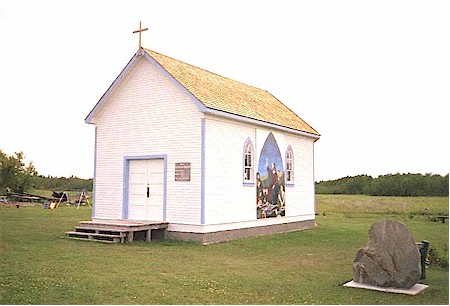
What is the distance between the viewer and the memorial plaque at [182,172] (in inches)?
763

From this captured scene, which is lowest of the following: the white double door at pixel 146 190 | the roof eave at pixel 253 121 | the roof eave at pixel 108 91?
the white double door at pixel 146 190

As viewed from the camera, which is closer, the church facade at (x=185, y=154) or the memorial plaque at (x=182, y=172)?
the church facade at (x=185, y=154)

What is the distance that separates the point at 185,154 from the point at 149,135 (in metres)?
2.02

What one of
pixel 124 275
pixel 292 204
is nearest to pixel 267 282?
pixel 124 275

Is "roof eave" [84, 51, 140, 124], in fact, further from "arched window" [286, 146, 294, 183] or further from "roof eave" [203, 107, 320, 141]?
"arched window" [286, 146, 294, 183]

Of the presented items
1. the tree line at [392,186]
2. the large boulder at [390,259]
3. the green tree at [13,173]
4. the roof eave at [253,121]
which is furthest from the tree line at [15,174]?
the large boulder at [390,259]

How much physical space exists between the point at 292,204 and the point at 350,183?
67.1ft

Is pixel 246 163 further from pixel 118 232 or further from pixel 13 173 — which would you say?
pixel 13 173

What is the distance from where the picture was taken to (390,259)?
10992 mm

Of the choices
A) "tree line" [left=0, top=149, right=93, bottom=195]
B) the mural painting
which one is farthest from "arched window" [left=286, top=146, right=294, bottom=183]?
"tree line" [left=0, top=149, right=93, bottom=195]

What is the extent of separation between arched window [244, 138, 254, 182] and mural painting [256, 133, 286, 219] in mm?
503

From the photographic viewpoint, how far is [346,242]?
20.2 metres

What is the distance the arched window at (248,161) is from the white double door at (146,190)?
11.5 ft

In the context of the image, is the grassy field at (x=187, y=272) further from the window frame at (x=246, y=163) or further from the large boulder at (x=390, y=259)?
the window frame at (x=246, y=163)
